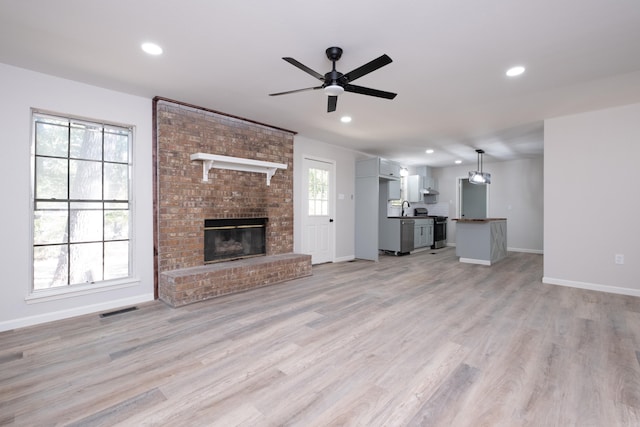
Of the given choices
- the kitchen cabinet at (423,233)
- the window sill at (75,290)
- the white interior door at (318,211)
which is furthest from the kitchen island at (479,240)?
the window sill at (75,290)

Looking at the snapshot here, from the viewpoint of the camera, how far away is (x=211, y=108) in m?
4.12

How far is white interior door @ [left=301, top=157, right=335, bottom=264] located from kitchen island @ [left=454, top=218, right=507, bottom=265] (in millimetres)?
2863

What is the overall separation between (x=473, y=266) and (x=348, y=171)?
3316 mm

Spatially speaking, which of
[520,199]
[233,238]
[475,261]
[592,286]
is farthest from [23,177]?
[520,199]

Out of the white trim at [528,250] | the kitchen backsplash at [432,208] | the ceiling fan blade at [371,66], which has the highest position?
the ceiling fan blade at [371,66]

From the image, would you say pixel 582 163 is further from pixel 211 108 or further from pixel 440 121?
pixel 211 108

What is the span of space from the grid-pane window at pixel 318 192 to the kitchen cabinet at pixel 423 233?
9.82 ft

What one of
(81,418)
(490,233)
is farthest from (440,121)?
(81,418)

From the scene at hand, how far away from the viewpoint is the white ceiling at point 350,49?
2.08 meters

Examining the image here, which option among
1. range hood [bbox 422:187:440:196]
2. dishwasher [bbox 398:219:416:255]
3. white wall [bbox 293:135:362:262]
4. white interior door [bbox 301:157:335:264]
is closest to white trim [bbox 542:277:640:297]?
dishwasher [bbox 398:219:416:255]

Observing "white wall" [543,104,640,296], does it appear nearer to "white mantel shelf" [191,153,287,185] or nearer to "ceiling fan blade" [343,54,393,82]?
"ceiling fan blade" [343,54,393,82]

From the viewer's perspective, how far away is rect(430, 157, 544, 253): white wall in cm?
766

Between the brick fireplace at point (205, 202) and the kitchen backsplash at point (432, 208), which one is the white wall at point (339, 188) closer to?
the brick fireplace at point (205, 202)

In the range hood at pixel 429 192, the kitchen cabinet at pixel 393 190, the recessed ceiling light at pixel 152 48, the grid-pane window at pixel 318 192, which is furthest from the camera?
the range hood at pixel 429 192
